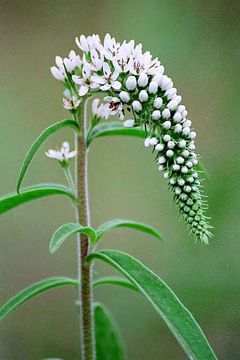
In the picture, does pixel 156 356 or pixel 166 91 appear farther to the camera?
pixel 156 356

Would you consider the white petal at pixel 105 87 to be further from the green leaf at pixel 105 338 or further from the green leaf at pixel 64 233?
the green leaf at pixel 105 338

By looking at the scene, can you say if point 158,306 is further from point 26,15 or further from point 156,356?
point 26,15

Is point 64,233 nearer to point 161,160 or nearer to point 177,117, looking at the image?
point 161,160

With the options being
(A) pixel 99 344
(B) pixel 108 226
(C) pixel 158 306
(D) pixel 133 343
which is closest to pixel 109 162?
(D) pixel 133 343

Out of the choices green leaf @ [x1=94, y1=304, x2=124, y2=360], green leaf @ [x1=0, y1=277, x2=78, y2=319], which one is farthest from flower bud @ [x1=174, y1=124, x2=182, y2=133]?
green leaf @ [x1=94, y1=304, x2=124, y2=360]

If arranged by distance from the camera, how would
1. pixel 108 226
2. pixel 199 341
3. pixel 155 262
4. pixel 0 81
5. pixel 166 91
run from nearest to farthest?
1. pixel 199 341
2. pixel 166 91
3. pixel 108 226
4. pixel 155 262
5. pixel 0 81

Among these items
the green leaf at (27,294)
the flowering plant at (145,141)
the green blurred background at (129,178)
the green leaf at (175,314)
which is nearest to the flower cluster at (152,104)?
the flowering plant at (145,141)
